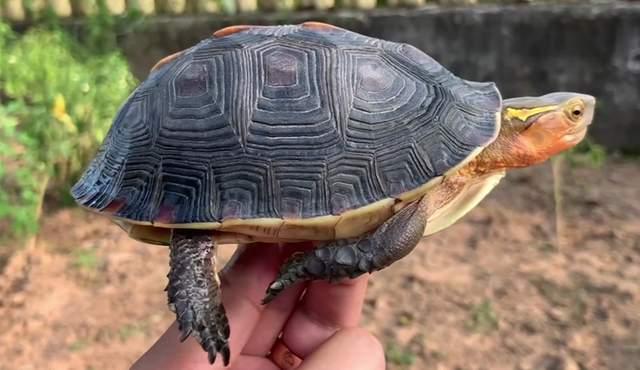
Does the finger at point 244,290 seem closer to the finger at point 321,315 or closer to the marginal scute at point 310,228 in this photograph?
the finger at point 321,315

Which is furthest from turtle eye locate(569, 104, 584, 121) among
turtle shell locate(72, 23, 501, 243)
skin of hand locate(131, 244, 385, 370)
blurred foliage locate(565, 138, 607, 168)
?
blurred foliage locate(565, 138, 607, 168)

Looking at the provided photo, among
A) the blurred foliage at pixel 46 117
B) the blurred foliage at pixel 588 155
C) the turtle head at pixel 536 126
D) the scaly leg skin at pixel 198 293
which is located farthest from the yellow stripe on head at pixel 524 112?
the blurred foliage at pixel 588 155

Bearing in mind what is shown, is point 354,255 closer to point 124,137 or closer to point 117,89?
point 124,137

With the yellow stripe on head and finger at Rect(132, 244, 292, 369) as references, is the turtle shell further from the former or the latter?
finger at Rect(132, 244, 292, 369)

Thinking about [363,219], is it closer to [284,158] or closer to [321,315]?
[284,158]

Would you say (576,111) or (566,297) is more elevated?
(576,111)

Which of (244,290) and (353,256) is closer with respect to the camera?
(353,256)

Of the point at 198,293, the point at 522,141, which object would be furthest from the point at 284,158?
the point at 522,141
